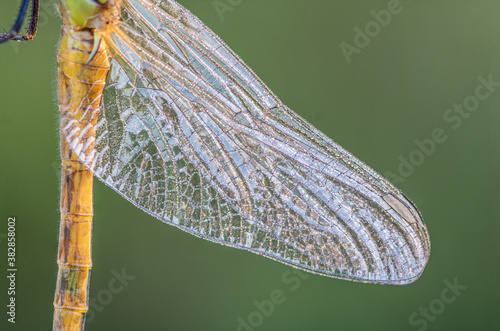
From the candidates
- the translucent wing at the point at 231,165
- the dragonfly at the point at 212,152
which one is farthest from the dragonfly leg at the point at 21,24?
the translucent wing at the point at 231,165

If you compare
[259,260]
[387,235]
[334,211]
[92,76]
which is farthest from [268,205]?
[259,260]

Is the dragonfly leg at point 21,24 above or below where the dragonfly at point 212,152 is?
above

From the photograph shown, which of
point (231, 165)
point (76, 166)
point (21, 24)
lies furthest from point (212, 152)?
point (21, 24)

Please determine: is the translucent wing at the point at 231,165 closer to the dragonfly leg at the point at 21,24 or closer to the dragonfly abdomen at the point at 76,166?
the dragonfly abdomen at the point at 76,166

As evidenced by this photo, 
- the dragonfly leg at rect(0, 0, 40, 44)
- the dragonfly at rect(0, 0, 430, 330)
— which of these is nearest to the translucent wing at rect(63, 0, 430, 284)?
the dragonfly at rect(0, 0, 430, 330)

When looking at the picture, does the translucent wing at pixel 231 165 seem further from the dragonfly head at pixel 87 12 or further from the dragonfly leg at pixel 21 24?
the dragonfly leg at pixel 21 24

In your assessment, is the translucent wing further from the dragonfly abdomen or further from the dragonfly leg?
the dragonfly leg

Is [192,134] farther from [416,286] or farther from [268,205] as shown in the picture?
[416,286]
